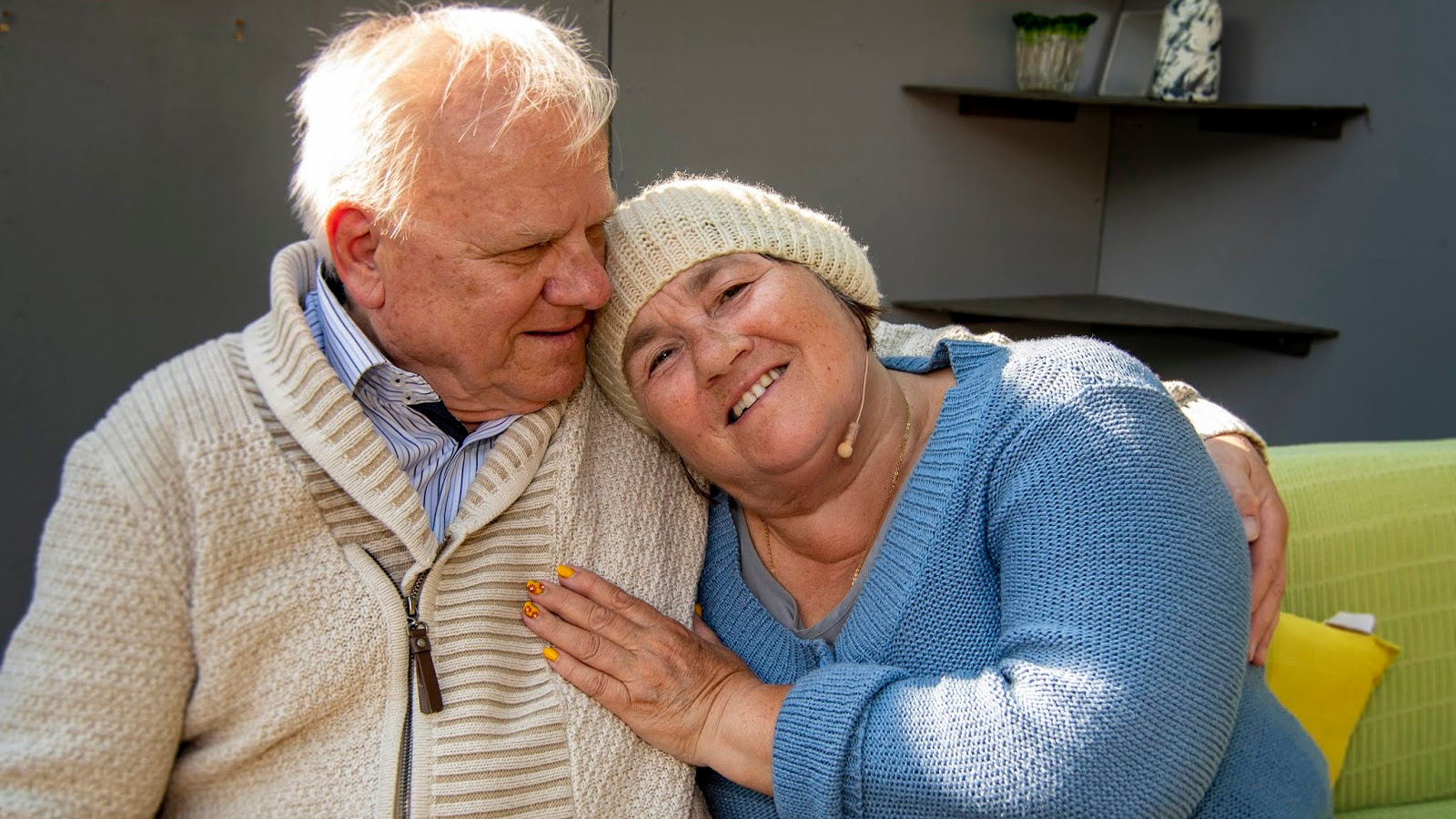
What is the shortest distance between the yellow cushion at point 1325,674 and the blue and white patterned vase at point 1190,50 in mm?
2410

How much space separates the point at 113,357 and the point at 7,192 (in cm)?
46

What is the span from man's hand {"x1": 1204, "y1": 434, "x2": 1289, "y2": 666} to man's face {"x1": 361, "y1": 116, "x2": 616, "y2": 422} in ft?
3.05

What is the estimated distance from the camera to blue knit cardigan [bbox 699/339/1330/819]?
1.29 metres

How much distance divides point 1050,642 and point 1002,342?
0.60 metres

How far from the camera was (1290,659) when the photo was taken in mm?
1912

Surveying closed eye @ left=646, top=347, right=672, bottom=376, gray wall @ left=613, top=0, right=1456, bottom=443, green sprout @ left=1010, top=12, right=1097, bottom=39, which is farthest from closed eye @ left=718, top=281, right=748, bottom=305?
green sprout @ left=1010, top=12, right=1097, bottom=39

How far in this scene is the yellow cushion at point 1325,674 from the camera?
6.27 ft

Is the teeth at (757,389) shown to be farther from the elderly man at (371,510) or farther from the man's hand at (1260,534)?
the man's hand at (1260,534)

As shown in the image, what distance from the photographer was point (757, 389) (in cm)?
158

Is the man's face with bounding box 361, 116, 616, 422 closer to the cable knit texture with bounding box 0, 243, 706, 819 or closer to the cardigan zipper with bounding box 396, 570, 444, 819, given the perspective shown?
the cable knit texture with bounding box 0, 243, 706, 819

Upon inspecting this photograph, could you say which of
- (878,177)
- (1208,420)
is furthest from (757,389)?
(878,177)

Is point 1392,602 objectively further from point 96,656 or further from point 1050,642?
point 96,656

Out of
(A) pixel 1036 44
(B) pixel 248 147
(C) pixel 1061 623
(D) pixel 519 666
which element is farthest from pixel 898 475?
(A) pixel 1036 44

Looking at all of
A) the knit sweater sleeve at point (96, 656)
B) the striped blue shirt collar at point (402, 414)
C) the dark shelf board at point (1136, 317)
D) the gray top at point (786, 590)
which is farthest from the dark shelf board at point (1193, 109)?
the knit sweater sleeve at point (96, 656)
